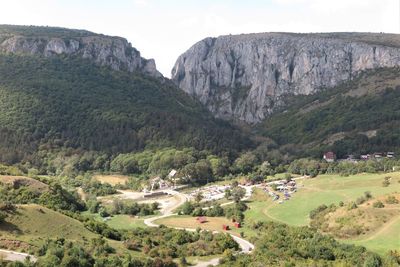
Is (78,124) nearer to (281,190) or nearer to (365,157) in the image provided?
(281,190)

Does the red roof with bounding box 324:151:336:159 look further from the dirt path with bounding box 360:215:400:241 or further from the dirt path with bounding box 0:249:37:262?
the dirt path with bounding box 0:249:37:262

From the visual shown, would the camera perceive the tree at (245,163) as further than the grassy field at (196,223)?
Yes

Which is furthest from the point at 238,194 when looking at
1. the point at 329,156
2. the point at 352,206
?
the point at 329,156

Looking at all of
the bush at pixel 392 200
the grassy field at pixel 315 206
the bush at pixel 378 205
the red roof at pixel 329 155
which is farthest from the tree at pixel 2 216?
the red roof at pixel 329 155

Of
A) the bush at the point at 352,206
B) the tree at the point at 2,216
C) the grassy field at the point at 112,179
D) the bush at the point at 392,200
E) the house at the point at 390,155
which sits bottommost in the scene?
the grassy field at the point at 112,179

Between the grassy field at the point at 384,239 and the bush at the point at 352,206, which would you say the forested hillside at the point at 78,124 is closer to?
the bush at the point at 352,206

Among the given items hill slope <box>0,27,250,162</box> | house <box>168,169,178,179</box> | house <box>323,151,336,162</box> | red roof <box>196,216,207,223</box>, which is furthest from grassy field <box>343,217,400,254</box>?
hill slope <box>0,27,250,162</box>
